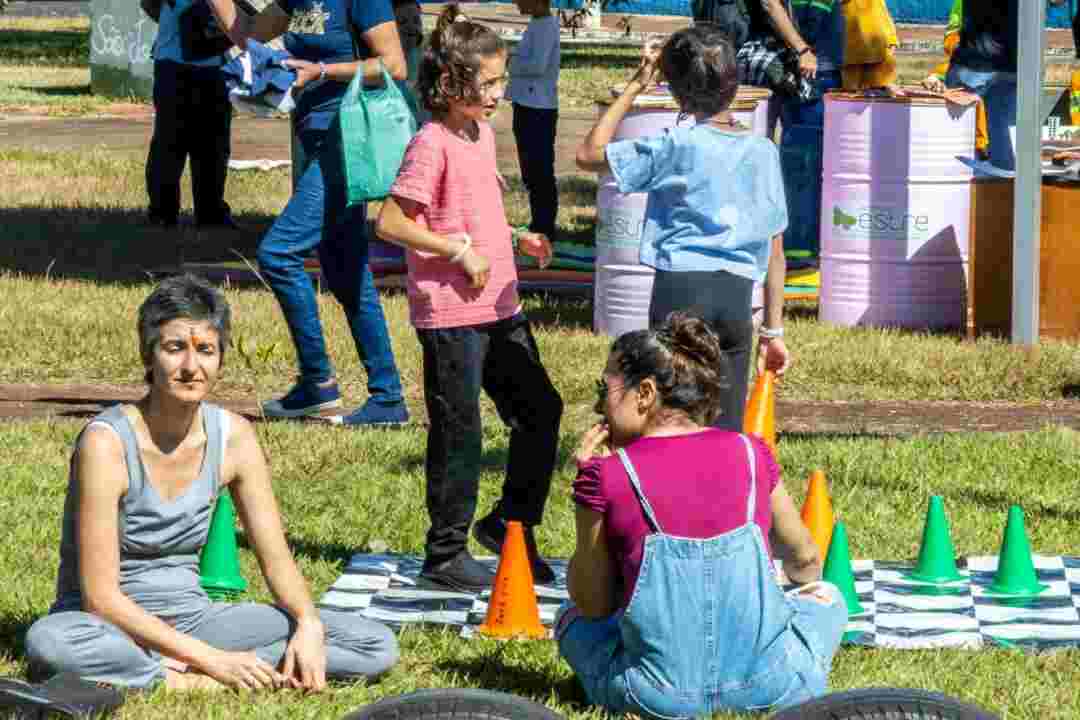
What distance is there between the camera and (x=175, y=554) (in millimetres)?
5125

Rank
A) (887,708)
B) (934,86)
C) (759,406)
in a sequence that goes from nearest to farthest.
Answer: (887,708) < (759,406) < (934,86)

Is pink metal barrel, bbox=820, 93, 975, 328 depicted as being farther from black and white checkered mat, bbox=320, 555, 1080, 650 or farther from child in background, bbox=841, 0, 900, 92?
black and white checkered mat, bbox=320, 555, 1080, 650

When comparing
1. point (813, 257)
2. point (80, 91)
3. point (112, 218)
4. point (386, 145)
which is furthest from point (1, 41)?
point (386, 145)

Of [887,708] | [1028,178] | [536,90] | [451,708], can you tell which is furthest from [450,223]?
[536,90]

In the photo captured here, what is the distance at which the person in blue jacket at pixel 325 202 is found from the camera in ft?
25.7

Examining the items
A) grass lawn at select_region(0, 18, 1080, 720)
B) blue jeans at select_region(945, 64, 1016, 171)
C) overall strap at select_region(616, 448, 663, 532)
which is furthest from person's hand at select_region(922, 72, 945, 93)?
overall strap at select_region(616, 448, 663, 532)

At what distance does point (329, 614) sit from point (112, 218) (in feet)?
32.7

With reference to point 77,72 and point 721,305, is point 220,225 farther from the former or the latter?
point 77,72

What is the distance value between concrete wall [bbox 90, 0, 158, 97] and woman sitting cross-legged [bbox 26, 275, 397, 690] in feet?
61.6

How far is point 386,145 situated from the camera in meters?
7.55

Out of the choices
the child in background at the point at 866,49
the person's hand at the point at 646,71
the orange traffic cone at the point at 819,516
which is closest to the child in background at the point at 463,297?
the person's hand at the point at 646,71

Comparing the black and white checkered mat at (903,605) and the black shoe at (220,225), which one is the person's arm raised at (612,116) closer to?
the black and white checkered mat at (903,605)

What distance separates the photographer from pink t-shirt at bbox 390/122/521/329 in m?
5.91

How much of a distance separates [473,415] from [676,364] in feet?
4.66
